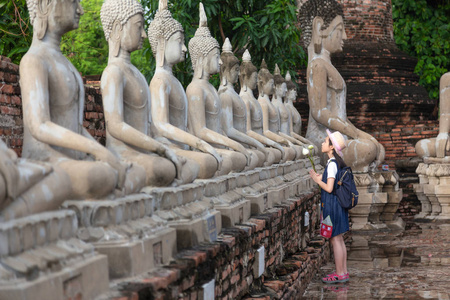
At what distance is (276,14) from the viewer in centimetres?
1105

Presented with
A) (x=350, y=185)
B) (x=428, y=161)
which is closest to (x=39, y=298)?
(x=350, y=185)

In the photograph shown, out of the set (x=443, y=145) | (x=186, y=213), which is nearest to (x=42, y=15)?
(x=186, y=213)

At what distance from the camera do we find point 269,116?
9.70 meters

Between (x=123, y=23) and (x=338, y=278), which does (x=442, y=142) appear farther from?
(x=123, y=23)

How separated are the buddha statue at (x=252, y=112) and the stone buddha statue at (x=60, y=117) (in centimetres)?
436

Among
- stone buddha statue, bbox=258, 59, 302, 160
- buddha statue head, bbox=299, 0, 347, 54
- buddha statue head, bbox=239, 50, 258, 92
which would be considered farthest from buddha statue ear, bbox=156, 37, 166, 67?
buddha statue head, bbox=299, 0, 347, 54

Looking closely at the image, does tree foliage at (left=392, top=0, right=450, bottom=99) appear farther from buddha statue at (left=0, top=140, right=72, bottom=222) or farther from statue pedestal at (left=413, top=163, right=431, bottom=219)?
buddha statue at (left=0, top=140, right=72, bottom=222)

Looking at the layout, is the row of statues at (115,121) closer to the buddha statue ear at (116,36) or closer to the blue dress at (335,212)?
the buddha statue ear at (116,36)

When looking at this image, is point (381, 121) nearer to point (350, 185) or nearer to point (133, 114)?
point (350, 185)

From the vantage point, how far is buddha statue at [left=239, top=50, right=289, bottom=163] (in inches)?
322

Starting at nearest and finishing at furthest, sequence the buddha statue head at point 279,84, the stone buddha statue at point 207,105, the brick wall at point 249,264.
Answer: the brick wall at point 249,264 → the stone buddha statue at point 207,105 → the buddha statue head at point 279,84

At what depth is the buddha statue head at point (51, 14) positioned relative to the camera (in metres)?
3.66

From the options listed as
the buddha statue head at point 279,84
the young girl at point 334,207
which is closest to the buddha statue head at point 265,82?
→ the buddha statue head at point 279,84

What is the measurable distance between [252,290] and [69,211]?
2863 millimetres
